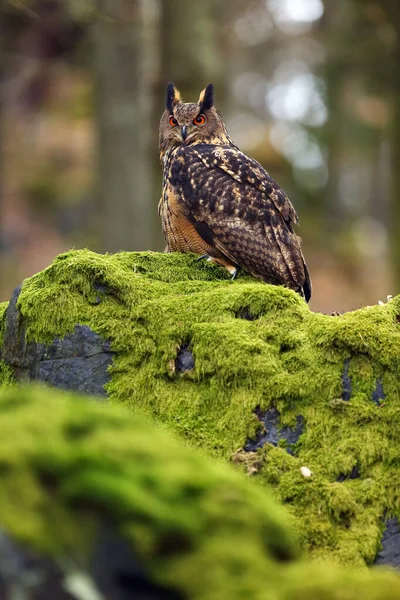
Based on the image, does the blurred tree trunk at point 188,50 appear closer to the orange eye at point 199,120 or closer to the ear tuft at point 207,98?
the ear tuft at point 207,98

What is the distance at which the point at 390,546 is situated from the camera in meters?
3.65

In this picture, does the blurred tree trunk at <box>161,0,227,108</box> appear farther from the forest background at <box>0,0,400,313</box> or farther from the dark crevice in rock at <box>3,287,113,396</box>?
the dark crevice in rock at <box>3,287,113,396</box>

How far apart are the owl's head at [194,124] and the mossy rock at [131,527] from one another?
485 cm

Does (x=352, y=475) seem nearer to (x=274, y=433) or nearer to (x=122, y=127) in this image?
(x=274, y=433)

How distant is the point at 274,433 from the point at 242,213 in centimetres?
229

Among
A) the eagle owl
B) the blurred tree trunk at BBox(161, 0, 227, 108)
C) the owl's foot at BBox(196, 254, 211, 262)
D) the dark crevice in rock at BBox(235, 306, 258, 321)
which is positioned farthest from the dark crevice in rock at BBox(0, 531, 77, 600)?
the blurred tree trunk at BBox(161, 0, 227, 108)

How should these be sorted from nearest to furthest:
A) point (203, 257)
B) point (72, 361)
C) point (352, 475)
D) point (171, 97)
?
point (352, 475)
point (72, 361)
point (203, 257)
point (171, 97)

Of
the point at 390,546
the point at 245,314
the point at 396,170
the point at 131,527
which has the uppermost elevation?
the point at 396,170

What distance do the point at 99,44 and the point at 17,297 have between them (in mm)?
9630

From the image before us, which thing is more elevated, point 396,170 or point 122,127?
point 122,127

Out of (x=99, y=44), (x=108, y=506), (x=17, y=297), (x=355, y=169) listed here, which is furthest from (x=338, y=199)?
(x=108, y=506)

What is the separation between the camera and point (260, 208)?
19.7ft

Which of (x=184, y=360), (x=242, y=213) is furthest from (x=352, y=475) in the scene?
(x=242, y=213)

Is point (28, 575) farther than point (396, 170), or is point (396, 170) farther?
point (396, 170)
